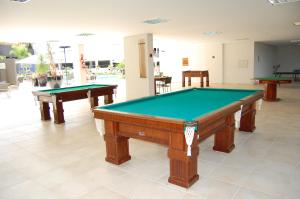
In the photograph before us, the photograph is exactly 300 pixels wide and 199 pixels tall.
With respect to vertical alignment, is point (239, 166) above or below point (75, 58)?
below

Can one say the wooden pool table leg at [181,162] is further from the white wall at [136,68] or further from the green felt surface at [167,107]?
the white wall at [136,68]

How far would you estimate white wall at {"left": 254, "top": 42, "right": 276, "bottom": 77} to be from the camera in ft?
43.5

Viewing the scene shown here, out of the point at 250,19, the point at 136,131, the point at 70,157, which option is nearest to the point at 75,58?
the point at 250,19

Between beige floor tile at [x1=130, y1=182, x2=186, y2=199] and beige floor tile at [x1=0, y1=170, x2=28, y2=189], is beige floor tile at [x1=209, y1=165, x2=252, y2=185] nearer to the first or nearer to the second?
beige floor tile at [x1=130, y1=182, x2=186, y2=199]

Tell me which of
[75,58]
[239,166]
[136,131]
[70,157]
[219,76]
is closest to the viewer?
[136,131]

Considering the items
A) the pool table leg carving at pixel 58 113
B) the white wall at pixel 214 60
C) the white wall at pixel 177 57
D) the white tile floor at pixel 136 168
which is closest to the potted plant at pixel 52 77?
the white wall at pixel 177 57

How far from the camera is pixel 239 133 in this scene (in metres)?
4.25

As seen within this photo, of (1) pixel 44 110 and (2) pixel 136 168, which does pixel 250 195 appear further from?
(1) pixel 44 110

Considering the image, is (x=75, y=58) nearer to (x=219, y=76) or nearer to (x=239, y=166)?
(x=219, y=76)

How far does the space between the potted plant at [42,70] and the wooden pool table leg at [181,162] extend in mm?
13380

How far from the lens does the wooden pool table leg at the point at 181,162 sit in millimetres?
2377

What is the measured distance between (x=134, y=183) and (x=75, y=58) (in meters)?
10.8

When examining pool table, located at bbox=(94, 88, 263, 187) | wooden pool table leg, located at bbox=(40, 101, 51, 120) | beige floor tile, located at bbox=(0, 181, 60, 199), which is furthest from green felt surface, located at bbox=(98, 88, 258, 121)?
wooden pool table leg, located at bbox=(40, 101, 51, 120)

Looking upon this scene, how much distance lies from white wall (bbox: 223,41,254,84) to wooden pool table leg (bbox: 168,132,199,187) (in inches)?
455
